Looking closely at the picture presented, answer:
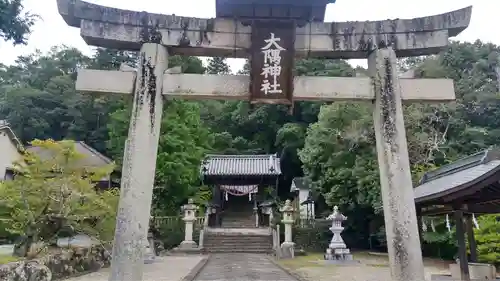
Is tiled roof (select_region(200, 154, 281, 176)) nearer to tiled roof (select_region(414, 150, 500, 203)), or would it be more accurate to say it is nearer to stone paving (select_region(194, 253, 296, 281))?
stone paving (select_region(194, 253, 296, 281))

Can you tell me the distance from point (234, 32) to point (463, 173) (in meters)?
8.40

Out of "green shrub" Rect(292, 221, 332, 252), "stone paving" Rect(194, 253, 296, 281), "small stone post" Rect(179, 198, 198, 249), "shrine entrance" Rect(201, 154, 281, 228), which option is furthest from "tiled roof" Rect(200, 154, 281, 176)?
"stone paving" Rect(194, 253, 296, 281)

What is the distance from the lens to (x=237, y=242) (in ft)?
73.9

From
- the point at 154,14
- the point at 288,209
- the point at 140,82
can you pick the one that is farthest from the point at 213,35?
the point at 288,209

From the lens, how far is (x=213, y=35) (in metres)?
6.51

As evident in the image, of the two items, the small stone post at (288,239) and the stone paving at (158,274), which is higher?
the small stone post at (288,239)

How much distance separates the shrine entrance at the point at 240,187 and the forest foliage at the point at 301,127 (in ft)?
6.78

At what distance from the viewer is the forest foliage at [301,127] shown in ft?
68.9

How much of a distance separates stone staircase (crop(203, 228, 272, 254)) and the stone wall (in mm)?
7693

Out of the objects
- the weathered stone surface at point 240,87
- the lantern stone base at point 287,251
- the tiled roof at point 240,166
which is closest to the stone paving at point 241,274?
the lantern stone base at point 287,251

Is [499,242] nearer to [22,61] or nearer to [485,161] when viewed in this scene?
[485,161]

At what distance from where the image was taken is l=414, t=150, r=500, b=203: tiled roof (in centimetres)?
878

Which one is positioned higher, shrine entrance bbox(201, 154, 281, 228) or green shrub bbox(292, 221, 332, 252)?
shrine entrance bbox(201, 154, 281, 228)

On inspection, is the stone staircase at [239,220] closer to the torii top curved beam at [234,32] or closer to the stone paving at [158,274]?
the stone paving at [158,274]
